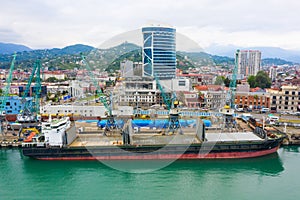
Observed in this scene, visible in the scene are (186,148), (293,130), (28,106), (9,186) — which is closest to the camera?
(9,186)

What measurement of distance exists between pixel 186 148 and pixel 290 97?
10.2m

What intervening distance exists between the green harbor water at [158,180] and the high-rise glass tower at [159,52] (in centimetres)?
732

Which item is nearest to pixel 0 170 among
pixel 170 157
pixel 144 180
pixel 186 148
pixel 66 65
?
pixel 144 180

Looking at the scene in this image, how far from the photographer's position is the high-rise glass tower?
564 inches

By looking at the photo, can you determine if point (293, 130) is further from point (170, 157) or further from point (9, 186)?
point (9, 186)

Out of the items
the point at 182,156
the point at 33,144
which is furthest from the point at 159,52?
the point at 33,144

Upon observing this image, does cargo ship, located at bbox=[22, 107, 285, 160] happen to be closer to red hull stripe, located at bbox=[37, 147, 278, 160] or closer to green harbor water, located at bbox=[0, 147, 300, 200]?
red hull stripe, located at bbox=[37, 147, 278, 160]

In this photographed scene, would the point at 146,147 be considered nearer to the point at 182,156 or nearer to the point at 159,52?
the point at 182,156

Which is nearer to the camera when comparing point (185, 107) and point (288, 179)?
point (288, 179)

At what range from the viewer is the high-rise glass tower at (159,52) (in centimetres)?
1432

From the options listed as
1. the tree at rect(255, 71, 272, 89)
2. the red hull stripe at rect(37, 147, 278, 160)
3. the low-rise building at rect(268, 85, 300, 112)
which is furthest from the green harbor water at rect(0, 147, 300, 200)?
the tree at rect(255, 71, 272, 89)

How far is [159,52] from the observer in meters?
14.7

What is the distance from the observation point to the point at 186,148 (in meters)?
8.58

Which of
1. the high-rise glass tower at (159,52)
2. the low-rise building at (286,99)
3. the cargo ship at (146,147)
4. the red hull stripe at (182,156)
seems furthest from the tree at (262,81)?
the red hull stripe at (182,156)
